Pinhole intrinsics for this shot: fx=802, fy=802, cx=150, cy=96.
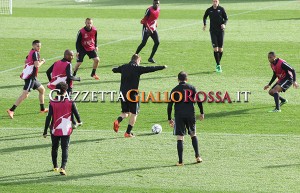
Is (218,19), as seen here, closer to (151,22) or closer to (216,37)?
(216,37)

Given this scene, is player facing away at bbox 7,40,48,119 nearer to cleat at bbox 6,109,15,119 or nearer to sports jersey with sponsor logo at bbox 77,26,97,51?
cleat at bbox 6,109,15,119

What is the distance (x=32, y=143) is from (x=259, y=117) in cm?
612

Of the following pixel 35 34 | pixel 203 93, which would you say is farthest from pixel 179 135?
pixel 35 34

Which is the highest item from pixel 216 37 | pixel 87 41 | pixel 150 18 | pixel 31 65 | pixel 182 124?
pixel 150 18

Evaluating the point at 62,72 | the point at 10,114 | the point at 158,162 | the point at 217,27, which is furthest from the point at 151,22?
the point at 158,162

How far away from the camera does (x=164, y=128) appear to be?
65.3ft

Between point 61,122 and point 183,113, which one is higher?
point 183,113

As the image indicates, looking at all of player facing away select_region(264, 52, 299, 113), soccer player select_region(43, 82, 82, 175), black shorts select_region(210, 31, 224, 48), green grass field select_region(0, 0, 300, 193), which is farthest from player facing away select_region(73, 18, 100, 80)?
soccer player select_region(43, 82, 82, 175)

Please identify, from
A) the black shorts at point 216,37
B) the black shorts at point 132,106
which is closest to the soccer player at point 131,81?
the black shorts at point 132,106

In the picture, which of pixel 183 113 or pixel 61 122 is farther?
pixel 183 113

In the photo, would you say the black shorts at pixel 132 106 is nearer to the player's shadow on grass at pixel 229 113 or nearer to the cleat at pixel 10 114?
the player's shadow on grass at pixel 229 113

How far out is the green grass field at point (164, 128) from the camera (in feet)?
50.8

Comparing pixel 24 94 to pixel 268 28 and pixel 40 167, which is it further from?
pixel 268 28

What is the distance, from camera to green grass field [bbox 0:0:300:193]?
1548 centimetres
